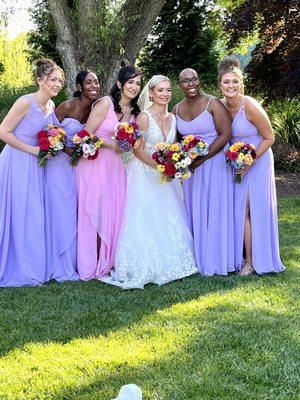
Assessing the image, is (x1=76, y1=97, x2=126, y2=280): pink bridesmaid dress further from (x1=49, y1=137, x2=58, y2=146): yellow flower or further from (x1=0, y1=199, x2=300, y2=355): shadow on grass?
(x1=49, y1=137, x2=58, y2=146): yellow flower

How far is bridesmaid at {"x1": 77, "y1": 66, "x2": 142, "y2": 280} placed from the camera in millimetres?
6164

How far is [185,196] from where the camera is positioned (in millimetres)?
6398

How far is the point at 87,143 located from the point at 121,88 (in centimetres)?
73

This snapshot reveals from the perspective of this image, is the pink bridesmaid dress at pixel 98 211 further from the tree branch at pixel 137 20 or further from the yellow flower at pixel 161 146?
the tree branch at pixel 137 20

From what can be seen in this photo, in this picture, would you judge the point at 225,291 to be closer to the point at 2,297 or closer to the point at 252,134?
the point at 252,134

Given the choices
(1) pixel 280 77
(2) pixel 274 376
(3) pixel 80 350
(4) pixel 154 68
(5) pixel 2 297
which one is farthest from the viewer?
(4) pixel 154 68

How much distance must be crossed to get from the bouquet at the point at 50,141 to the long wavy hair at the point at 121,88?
677 millimetres

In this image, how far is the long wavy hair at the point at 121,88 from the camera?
19.4ft

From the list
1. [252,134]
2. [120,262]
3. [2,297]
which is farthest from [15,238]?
[252,134]

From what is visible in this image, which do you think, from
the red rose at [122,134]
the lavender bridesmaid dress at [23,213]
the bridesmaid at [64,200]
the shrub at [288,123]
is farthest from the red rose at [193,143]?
the shrub at [288,123]

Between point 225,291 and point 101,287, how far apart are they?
4.28 feet

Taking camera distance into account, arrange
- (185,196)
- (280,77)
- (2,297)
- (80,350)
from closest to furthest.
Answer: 1. (80,350)
2. (2,297)
3. (185,196)
4. (280,77)

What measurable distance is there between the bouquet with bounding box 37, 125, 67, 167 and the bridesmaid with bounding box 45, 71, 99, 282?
21 centimetres

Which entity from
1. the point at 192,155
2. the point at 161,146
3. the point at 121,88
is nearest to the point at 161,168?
the point at 161,146
